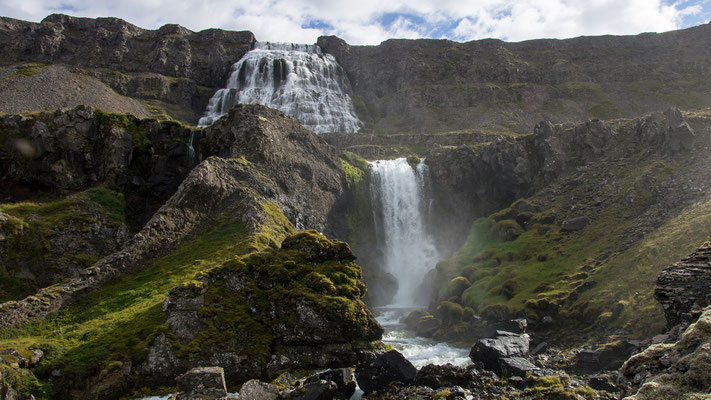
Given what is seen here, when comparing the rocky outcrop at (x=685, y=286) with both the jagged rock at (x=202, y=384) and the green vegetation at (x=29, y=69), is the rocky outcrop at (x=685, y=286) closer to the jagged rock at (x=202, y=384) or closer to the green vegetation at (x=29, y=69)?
the jagged rock at (x=202, y=384)

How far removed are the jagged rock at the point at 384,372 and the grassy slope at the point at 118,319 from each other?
31.0 feet

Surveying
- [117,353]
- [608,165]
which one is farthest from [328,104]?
[117,353]

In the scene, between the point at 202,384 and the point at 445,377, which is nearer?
the point at 202,384

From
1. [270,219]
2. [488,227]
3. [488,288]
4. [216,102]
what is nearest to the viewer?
[270,219]

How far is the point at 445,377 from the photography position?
20609 mm

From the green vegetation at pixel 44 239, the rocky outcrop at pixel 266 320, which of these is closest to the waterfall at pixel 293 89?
the green vegetation at pixel 44 239

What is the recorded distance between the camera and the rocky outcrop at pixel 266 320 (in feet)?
66.4

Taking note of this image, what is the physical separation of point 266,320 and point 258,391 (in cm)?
507

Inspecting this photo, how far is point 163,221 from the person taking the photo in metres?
30.6

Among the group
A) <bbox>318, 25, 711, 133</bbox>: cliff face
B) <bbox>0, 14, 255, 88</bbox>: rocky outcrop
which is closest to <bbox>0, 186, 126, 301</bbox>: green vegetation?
<bbox>318, 25, 711, 133</bbox>: cliff face

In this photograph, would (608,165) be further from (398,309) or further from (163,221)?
(163,221)

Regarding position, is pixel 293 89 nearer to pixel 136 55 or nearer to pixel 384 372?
pixel 136 55

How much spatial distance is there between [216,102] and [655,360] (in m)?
100

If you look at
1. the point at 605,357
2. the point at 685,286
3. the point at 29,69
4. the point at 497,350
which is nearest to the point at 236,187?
the point at 497,350
